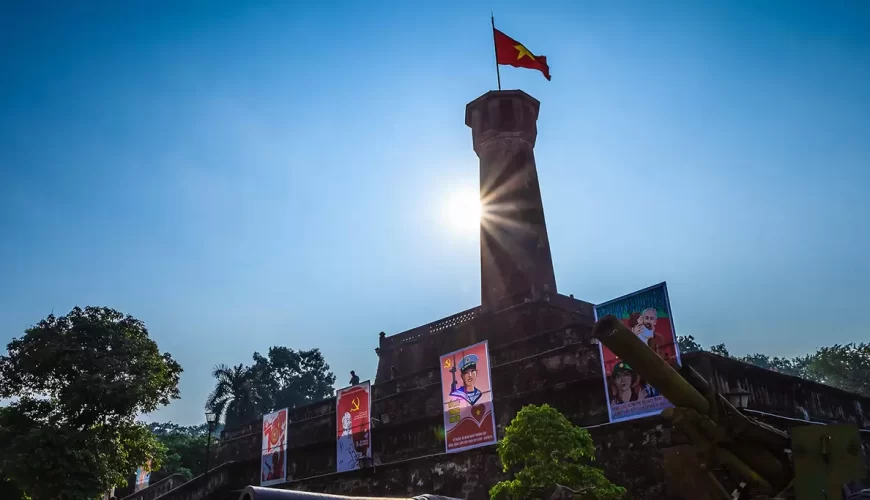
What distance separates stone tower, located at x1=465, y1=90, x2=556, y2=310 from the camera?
22609 mm

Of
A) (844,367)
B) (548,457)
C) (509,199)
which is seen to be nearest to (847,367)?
(844,367)

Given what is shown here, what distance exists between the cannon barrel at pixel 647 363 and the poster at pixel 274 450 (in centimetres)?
1883

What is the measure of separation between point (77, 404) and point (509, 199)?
15685mm

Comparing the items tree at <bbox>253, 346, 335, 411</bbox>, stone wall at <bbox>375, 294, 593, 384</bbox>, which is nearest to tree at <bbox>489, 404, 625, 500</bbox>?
stone wall at <bbox>375, 294, 593, 384</bbox>

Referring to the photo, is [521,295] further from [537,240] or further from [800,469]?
[800,469]

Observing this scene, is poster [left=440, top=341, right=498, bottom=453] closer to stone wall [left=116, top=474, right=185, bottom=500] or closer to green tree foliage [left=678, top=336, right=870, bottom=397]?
stone wall [left=116, top=474, right=185, bottom=500]

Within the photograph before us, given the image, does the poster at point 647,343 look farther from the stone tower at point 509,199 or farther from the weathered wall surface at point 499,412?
the stone tower at point 509,199

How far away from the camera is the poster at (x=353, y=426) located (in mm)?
20000

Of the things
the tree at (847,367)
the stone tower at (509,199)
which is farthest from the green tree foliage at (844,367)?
the stone tower at (509,199)

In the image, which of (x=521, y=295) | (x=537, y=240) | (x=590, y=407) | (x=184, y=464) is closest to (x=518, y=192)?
(x=537, y=240)

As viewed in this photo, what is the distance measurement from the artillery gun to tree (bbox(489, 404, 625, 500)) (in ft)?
12.2

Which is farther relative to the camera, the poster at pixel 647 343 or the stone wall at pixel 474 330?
the stone wall at pixel 474 330

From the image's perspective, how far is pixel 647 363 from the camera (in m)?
6.64

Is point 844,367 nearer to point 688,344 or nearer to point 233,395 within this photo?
point 688,344
